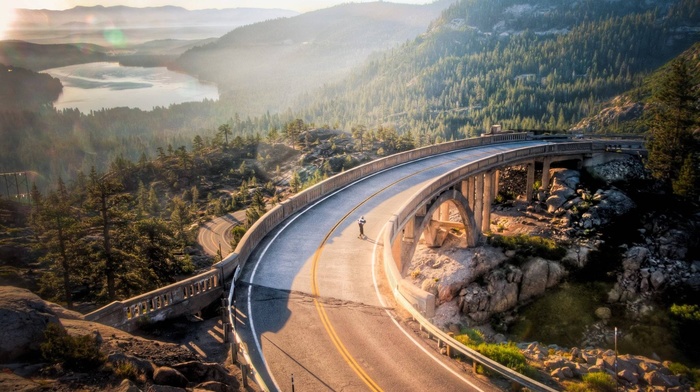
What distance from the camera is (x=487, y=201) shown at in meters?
56.3

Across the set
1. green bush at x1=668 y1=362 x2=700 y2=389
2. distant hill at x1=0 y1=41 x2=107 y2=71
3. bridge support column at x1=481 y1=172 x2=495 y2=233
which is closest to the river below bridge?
green bush at x1=668 y1=362 x2=700 y2=389

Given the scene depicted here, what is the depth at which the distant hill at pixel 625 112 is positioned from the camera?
15588 centimetres

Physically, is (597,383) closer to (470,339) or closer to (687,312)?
(470,339)

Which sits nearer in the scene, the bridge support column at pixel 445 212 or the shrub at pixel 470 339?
the shrub at pixel 470 339

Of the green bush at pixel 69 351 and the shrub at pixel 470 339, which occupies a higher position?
the green bush at pixel 69 351

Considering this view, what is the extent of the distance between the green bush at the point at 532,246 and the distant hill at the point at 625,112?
11778cm

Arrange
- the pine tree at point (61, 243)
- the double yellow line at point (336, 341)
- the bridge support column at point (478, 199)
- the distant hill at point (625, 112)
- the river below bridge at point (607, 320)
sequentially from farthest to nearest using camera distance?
the distant hill at point (625, 112) → the bridge support column at point (478, 199) → the river below bridge at point (607, 320) → the pine tree at point (61, 243) → the double yellow line at point (336, 341)

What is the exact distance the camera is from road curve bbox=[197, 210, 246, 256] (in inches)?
3196

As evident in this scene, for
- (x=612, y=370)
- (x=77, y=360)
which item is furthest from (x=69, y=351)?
(x=612, y=370)

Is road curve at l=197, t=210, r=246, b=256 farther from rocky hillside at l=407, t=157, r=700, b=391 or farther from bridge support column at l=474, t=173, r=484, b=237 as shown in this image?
bridge support column at l=474, t=173, r=484, b=237

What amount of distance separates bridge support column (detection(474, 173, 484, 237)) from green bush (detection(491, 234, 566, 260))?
2.79 meters

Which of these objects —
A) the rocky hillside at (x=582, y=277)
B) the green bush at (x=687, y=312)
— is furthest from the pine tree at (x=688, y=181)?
the green bush at (x=687, y=312)

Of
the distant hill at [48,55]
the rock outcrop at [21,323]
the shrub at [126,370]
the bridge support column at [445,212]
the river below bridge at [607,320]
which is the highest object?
the distant hill at [48,55]

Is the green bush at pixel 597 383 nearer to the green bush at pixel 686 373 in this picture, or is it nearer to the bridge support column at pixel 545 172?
the green bush at pixel 686 373
